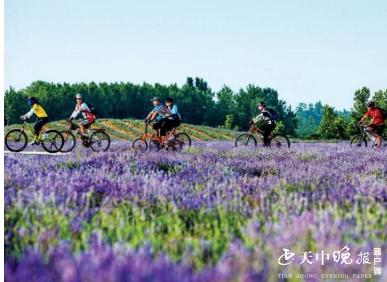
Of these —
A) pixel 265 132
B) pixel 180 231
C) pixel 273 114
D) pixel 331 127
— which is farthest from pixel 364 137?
pixel 331 127

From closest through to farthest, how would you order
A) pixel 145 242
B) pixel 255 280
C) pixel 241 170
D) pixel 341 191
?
pixel 255 280, pixel 145 242, pixel 341 191, pixel 241 170

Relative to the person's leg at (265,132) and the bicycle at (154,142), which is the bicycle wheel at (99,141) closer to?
Result: the bicycle at (154,142)

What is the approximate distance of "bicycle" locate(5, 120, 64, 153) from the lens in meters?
11.9

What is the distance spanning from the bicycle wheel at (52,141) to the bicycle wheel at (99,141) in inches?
42.3

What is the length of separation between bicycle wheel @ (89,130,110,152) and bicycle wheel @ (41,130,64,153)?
1075 mm

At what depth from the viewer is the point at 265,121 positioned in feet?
50.4

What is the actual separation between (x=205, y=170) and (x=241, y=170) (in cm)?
64

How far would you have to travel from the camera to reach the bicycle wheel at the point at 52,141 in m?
12.3

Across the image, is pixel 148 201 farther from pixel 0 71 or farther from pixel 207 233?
pixel 0 71

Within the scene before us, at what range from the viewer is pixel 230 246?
258cm

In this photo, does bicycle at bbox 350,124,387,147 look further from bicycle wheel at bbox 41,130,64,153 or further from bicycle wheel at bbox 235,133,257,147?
bicycle wheel at bbox 41,130,64,153

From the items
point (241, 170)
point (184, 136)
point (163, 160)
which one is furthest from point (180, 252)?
point (184, 136)

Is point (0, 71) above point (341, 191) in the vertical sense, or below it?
above

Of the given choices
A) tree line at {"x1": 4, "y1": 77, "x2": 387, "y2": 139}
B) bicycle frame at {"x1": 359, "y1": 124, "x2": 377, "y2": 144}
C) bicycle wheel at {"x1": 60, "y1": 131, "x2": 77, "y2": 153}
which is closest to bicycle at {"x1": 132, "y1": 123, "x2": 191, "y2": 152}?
bicycle wheel at {"x1": 60, "y1": 131, "x2": 77, "y2": 153}
